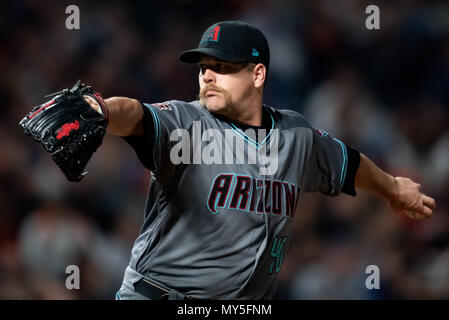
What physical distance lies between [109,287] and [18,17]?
199cm

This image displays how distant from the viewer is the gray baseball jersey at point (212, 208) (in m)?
2.09

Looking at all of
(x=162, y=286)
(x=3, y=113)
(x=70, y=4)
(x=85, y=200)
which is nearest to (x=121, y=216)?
(x=85, y=200)

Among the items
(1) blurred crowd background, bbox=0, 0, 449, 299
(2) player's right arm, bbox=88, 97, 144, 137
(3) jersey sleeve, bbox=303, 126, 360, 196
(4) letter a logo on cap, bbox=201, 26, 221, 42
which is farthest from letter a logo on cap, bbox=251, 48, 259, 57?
(1) blurred crowd background, bbox=0, 0, 449, 299

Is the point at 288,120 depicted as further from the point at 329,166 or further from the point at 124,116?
the point at 124,116

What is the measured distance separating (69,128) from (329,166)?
1.22m

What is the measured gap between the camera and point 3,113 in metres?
4.04

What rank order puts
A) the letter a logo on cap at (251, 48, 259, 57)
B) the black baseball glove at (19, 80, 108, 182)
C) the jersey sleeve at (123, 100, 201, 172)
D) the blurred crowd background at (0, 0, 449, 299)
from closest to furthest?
the black baseball glove at (19, 80, 108, 182)
the jersey sleeve at (123, 100, 201, 172)
the letter a logo on cap at (251, 48, 259, 57)
the blurred crowd background at (0, 0, 449, 299)

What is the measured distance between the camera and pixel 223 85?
7.42 ft

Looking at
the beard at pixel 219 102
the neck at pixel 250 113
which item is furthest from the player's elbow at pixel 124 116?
the neck at pixel 250 113

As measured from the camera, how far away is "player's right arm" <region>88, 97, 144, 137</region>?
1.81 m

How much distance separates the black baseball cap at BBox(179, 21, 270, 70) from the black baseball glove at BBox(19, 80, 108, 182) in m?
0.61

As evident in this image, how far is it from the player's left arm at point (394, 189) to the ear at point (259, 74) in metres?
0.60

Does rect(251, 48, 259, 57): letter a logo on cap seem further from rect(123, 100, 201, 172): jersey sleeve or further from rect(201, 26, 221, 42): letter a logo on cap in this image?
rect(123, 100, 201, 172): jersey sleeve

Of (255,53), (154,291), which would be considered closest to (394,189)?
(255,53)
